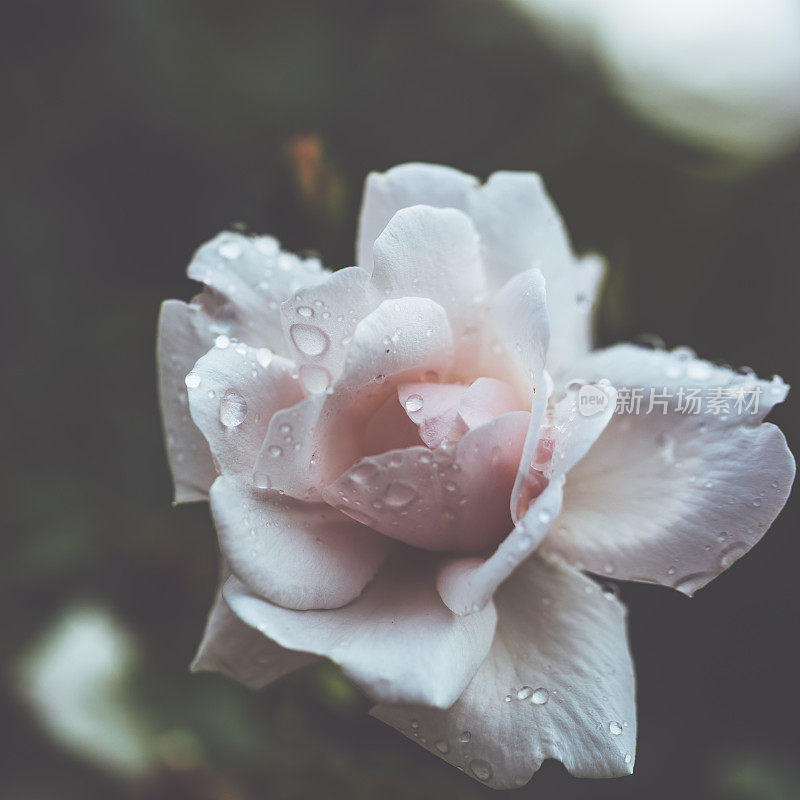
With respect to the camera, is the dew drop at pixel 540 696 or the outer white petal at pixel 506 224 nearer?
the dew drop at pixel 540 696

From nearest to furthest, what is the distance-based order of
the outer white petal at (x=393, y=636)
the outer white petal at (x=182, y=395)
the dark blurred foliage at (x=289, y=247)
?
the outer white petal at (x=393, y=636), the outer white petal at (x=182, y=395), the dark blurred foliage at (x=289, y=247)

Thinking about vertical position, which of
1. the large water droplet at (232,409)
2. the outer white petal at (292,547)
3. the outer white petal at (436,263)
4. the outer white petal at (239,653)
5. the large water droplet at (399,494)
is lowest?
the outer white petal at (239,653)

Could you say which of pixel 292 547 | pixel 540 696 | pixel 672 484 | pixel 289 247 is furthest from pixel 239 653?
pixel 289 247

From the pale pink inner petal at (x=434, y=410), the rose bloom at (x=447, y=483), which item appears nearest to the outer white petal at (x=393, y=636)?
the rose bloom at (x=447, y=483)

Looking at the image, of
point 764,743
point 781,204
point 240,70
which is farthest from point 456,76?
point 764,743

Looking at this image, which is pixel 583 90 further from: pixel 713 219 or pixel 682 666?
pixel 682 666

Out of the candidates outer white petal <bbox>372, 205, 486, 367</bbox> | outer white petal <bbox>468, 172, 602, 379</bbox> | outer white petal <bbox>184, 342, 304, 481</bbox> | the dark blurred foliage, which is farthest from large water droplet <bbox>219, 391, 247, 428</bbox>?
the dark blurred foliage

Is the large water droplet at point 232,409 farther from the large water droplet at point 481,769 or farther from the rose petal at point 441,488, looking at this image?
the large water droplet at point 481,769

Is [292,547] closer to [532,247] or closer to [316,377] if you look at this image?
[316,377]
